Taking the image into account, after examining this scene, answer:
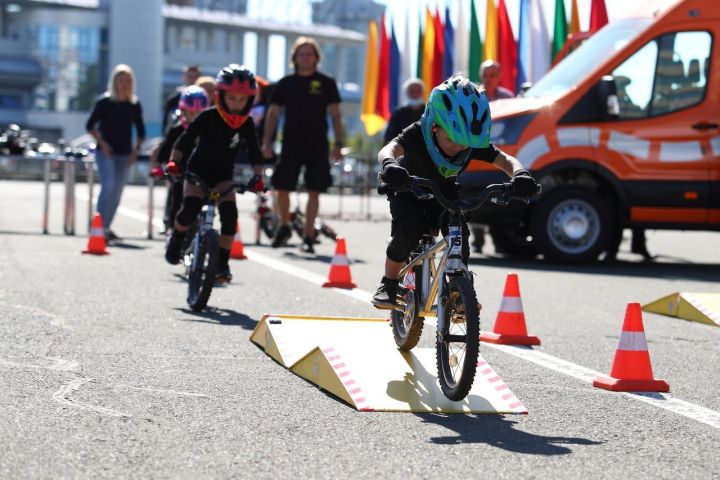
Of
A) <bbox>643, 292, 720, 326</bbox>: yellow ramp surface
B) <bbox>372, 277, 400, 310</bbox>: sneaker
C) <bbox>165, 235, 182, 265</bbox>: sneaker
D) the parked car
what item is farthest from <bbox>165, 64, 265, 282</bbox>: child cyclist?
the parked car

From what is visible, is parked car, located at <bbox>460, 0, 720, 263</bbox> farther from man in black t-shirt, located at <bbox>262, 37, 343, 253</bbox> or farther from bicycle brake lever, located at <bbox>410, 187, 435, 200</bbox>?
bicycle brake lever, located at <bbox>410, 187, 435, 200</bbox>

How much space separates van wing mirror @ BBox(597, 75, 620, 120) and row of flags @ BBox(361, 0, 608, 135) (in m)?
9.23

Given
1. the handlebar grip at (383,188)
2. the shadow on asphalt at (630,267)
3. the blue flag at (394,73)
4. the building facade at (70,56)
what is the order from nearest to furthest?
the handlebar grip at (383,188) < the shadow on asphalt at (630,267) < the blue flag at (394,73) < the building facade at (70,56)

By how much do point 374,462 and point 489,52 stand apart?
24.0m

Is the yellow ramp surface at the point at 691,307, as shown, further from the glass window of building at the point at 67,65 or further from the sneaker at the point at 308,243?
the glass window of building at the point at 67,65

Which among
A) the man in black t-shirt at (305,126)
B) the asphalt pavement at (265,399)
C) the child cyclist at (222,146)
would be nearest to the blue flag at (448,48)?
the man in black t-shirt at (305,126)

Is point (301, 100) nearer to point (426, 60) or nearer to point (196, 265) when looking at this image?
point (196, 265)

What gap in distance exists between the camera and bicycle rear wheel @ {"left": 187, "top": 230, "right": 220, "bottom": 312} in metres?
9.90

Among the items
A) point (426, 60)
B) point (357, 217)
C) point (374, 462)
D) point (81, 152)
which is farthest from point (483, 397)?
point (426, 60)

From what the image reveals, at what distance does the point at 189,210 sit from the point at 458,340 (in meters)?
4.64

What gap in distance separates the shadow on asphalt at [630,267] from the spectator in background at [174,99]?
346 cm

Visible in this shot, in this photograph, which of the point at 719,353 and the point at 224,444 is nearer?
the point at 224,444

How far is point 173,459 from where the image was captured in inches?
203

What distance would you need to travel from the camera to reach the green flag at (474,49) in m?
29.4
